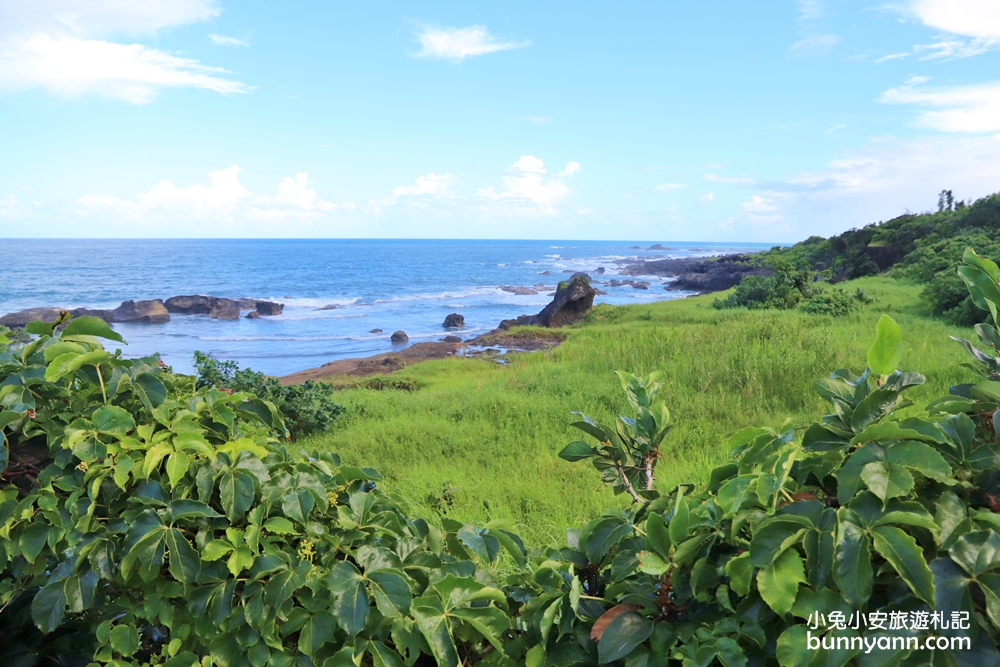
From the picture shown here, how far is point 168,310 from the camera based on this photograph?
41.8 meters

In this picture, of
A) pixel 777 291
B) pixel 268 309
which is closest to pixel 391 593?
pixel 777 291

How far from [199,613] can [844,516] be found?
4.65ft

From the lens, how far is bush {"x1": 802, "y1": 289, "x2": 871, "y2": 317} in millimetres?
13000

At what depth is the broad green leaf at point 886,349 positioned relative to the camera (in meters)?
1.16

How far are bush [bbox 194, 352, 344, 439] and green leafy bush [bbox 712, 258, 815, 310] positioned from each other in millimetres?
11510

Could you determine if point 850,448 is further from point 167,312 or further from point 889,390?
point 167,312

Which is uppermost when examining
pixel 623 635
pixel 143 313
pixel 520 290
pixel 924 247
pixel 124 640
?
pixel 924 247

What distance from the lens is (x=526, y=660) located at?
138 cm

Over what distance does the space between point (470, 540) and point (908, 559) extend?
0.92 m

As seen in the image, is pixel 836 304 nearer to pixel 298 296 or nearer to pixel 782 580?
pixel 782 580

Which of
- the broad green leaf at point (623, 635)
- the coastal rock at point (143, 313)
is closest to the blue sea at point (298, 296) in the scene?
the coastal rock at point (143, 313)

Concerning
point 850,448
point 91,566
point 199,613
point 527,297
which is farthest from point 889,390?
point 527,297

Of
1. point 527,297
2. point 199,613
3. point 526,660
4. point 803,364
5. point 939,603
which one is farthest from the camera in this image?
point 527,297

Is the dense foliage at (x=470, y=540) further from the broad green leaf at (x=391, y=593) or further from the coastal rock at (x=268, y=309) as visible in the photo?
the coastal rock at (x=268, y=309)
